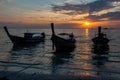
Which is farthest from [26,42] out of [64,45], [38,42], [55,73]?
[55,73]

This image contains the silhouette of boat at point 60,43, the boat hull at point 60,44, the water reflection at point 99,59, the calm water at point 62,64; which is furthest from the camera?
the boat hull at point 60,44

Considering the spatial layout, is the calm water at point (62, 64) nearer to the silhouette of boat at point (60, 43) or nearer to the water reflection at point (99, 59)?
the water reflection at point (99, 59)

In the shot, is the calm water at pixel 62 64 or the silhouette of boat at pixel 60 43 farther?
the silhouette of boat at pixel 60 43

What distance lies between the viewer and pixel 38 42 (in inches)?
2064

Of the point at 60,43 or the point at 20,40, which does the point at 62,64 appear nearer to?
the point at 60,43

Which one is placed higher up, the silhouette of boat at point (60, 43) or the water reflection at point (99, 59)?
the silhouette of boat at point (60, 43)

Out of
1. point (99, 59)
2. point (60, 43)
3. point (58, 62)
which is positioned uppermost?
point (60, 43)

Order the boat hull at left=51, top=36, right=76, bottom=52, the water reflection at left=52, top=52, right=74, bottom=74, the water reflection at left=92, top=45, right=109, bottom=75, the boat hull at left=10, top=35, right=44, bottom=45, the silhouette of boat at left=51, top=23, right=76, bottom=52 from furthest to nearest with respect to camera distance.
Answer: the boat hull at left=10, top=35, right=44, bottom=45
the boat hull at left=51, top=36, right=76, bottom=52
the silhouette of boat at left=51, top=23, right=76, bottom=52
the water reflection at left=92, top=45, right=109, bottom=75
the water reflection at left=52, top=52, right=74, bottom=74

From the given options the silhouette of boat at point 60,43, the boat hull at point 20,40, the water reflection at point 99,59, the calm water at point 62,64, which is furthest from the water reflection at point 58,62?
the boat hull at point 20,40

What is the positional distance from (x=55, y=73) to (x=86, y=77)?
302 cm

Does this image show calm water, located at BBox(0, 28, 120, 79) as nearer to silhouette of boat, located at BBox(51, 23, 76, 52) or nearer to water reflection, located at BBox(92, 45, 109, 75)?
water reflection, located at BBox(92, 45, 109, 75)

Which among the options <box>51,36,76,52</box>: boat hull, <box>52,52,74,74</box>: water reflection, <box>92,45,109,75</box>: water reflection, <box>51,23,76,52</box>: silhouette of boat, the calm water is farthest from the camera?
<box>51,36,76,52</box>: boat hull

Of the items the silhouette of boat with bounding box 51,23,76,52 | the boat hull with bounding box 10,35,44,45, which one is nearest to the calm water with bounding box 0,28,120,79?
the silhouette of boat with bounding box 51,23,76,52

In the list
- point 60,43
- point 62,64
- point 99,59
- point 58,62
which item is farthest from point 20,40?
point 62,64
